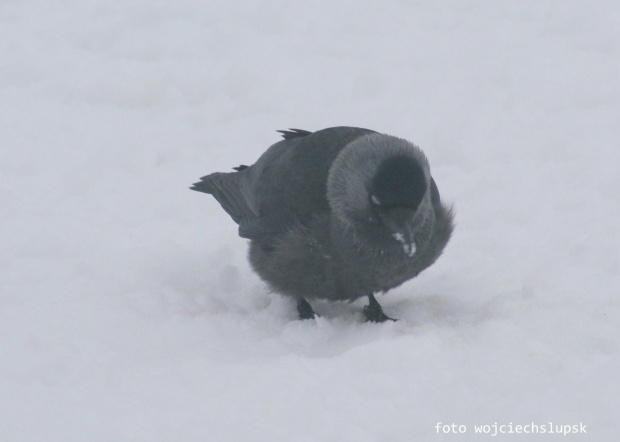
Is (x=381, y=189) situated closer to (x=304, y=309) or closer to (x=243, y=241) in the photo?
(x=304, y=309)

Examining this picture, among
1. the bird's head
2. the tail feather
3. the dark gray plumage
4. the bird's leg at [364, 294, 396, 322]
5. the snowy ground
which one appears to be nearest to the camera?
the snowy ground

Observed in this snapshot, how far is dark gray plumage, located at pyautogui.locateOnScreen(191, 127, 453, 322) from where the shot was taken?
4234 millimetres

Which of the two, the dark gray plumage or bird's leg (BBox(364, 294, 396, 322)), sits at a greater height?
the dark gray plumage

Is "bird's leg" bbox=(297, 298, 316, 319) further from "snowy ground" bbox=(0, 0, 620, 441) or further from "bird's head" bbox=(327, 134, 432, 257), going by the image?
"bird's head" bbox=(327, 134, 432, 257)

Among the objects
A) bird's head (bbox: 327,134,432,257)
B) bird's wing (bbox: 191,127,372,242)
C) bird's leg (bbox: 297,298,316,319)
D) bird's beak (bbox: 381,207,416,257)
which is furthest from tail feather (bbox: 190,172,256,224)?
bird's beak (bbox: 381,207,416,257)

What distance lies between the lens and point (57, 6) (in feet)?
26.9

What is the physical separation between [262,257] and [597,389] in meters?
2.17

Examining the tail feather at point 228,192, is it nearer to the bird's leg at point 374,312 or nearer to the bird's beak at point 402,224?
the bird's leg at point 374,312

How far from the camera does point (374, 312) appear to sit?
468 cm

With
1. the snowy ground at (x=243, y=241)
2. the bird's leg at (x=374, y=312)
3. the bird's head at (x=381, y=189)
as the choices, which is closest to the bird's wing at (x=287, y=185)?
the bird's head at (x=381, y=189)

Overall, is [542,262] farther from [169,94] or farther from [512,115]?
[169,94]

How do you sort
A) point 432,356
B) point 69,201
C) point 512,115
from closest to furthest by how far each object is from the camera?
point 432,356 < point 69,201 < point 512,115

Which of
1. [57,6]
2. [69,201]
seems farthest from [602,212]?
[57,6]

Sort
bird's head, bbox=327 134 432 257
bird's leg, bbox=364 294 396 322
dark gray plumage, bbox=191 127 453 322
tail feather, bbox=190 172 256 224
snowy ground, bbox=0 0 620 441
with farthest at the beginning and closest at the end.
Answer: tail feather, bbox=190 172 256 224 < bird's leg, bbox=364 294 396 322 < dark gray plumage, bbox=191 127 453 322 < bird's head, bbox=327 134 432 257 < snowy ground, bbox=0 0 620 441
